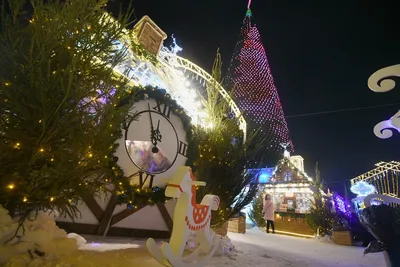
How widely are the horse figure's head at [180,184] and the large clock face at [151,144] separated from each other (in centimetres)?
168

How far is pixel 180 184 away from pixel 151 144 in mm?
2078

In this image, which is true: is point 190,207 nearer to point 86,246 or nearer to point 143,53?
point 86,246

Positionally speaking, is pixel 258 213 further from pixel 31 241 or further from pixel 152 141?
pixel 31 241

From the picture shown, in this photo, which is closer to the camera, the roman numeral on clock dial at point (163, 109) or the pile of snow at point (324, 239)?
the roman numeral on clock dial at point (163, 109)

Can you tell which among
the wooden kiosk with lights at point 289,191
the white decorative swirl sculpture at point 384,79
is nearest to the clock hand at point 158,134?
the white decorative swirl sculpture at point 384,79

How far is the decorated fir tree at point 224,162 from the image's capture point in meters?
4.89

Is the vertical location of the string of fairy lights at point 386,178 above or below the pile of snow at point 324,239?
above

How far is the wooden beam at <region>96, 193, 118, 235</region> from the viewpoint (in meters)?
3.82

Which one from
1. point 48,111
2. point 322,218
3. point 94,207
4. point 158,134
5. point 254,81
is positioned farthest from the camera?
point 254,81

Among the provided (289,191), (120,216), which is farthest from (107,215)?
(289,191)

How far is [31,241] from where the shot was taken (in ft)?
7.38

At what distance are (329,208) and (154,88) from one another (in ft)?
26.0

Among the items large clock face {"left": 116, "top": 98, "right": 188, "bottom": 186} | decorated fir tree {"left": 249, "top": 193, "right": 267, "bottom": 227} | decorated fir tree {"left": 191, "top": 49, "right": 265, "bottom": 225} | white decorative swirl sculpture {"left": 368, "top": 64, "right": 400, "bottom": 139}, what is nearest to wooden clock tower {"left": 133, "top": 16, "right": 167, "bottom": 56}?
large clock face {"left": 116, "top": 98, "right": 188, "bottom": 186}

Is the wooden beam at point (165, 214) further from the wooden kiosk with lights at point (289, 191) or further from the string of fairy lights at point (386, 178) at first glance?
the string of fairy lights at point (386, 178)
